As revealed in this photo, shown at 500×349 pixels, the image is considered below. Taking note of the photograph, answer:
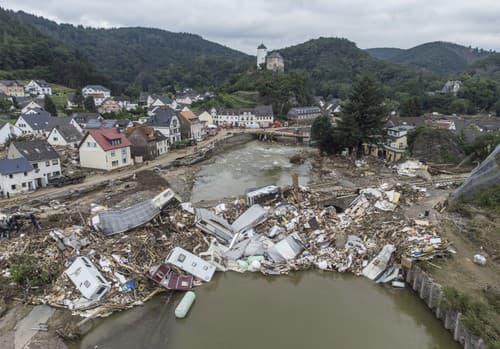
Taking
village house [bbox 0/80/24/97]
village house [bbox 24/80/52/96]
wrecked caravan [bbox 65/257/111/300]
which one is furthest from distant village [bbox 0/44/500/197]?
wrecked caravan [bbox 65/257/111/300]

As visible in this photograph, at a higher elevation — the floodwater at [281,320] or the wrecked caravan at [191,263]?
the wrecked caravan at [191,263]

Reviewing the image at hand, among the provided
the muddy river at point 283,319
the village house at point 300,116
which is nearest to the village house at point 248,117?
the village house at point 300,116

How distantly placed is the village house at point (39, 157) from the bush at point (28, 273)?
1359cm

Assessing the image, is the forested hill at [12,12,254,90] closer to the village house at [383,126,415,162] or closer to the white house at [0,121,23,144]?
the white house at [0,121,23,144]

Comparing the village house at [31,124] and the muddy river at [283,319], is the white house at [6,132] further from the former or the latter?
the muddy river at [283,319]

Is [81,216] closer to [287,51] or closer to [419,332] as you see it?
[419,332]

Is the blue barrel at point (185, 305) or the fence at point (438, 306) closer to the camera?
the fence at point (438, 306)

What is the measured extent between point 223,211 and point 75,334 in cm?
1012

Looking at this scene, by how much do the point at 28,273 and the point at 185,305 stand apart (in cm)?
691

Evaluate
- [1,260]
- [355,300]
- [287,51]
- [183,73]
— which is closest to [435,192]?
[355,300]

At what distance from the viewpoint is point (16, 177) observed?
73.7 feet

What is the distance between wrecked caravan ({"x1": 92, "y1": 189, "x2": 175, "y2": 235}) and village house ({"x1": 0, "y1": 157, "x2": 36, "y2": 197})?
11.5 m

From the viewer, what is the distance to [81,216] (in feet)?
57.9

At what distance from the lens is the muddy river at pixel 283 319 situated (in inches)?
424
